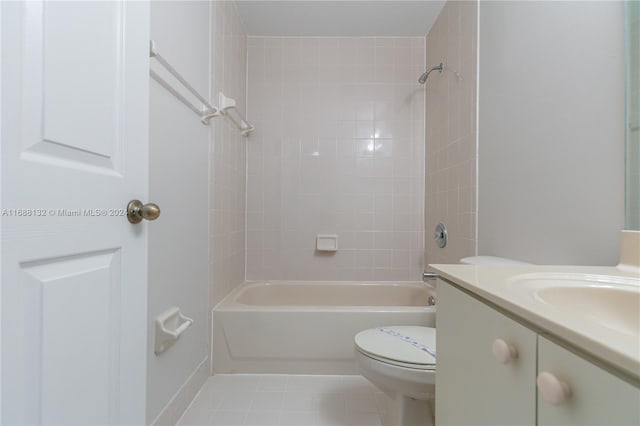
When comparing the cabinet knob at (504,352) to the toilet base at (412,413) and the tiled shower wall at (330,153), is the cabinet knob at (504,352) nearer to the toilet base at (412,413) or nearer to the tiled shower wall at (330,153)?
the toilet base at (412,413)

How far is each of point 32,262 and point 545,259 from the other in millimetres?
1410

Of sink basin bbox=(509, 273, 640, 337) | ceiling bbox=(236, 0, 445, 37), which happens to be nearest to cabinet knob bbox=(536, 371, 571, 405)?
sink basin bbox=(509, 273, 640, 337)

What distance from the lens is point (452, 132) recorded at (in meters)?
1.79

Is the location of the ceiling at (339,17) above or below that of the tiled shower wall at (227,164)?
above

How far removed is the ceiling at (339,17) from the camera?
1.91 meters

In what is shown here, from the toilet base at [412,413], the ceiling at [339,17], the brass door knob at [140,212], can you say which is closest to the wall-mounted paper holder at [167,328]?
the brass door knob at [140,212]

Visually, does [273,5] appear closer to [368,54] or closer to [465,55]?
[368,54]

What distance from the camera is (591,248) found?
868 mm

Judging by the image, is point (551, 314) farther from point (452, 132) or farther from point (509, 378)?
point (452, 132)

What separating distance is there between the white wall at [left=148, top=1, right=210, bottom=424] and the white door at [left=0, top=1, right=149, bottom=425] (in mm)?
388

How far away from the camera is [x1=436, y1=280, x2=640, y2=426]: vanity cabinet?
28 cm

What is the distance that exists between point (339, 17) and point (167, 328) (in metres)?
2.20

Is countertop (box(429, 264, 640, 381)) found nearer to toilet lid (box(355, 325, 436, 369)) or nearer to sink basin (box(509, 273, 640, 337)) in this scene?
sink basin (box(509, 273, 640, 337))

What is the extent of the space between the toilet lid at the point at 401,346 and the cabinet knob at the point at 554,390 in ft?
2.42
